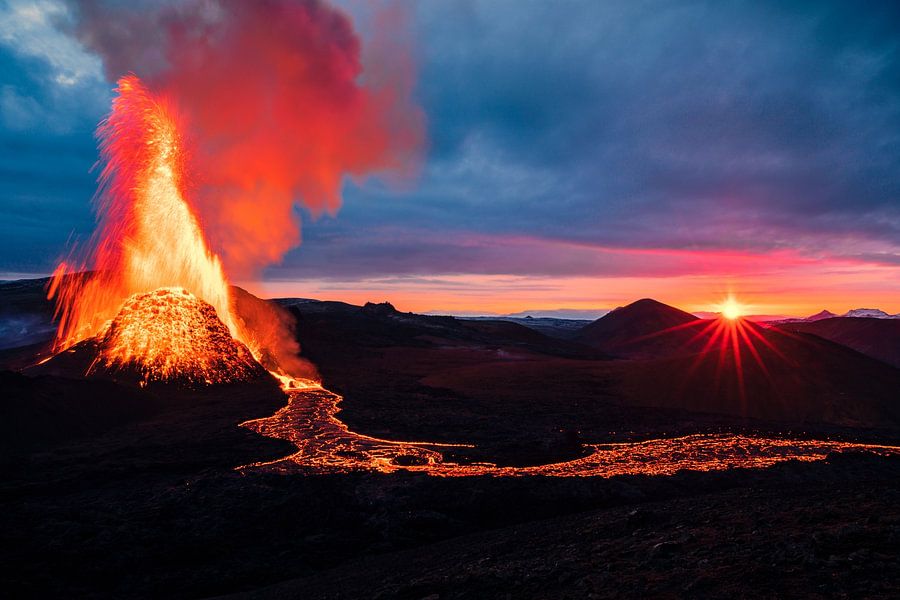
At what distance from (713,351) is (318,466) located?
132 ft

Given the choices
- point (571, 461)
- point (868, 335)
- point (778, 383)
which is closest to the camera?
point (571, 461)

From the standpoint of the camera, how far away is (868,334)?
102938 mm

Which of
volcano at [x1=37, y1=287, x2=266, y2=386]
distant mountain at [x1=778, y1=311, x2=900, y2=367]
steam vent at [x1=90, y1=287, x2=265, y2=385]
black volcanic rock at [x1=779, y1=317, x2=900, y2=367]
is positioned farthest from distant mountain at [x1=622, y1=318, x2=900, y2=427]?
black volcanic rock at [x1=779, y1=317, x2=900, y2=367]

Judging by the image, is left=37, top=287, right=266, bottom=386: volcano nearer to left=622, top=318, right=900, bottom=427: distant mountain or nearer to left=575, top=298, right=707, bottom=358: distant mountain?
left=622, top=318, right=900, bottom=427: distant mountain

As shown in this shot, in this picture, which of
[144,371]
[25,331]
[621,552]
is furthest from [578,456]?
[25,331]

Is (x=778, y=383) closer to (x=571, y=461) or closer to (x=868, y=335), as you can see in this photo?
(x=571, y=461)

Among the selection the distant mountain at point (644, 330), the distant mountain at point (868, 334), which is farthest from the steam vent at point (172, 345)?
the distant mountain at point (868, 334)

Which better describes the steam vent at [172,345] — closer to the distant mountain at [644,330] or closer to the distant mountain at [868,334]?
the distant mountain at [644,330]

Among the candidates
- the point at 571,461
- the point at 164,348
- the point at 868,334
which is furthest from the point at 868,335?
the point at 164,348

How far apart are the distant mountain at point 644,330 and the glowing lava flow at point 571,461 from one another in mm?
84212

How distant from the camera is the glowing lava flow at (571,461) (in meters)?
22.7

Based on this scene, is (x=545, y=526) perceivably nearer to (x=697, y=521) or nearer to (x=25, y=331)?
(x=697, y=521)

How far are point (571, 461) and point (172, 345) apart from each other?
121ft

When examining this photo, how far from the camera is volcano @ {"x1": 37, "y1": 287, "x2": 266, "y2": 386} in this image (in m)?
42.1
